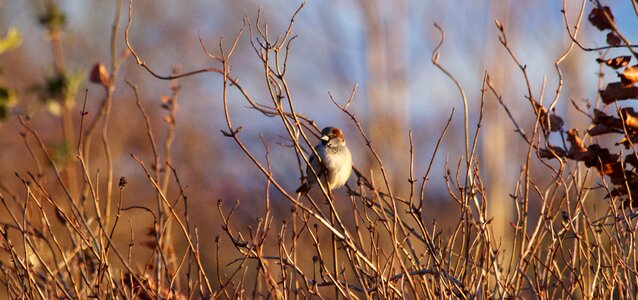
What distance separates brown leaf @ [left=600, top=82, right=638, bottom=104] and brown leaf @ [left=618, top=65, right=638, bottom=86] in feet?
0.15

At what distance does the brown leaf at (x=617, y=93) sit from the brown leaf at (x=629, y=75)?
0.05 meters

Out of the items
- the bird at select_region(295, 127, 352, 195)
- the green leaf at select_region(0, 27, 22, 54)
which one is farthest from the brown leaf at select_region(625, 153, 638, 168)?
the green leaf at select_region(0, 27, 22, 54)

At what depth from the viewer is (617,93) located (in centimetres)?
305

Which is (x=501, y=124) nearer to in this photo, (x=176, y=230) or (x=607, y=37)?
(x=176, y=230)

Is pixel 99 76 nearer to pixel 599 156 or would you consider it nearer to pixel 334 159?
pixel 334 159

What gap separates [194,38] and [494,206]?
9.88 metres

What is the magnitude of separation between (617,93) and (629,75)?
0.10 metres

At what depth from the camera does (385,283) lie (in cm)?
256

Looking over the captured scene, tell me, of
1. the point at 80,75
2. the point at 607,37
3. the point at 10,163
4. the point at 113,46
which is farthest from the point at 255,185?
the point at 607,37

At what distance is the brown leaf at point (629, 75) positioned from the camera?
9.71 feet

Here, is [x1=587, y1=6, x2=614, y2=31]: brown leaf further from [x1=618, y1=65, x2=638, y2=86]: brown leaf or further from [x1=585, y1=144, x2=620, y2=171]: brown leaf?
[x1=585, y1=144, x2=620, y2=171]: brown leaf

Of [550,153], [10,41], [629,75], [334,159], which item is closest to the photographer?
[629,75]

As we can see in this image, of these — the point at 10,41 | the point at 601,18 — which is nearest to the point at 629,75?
the point at 601,18

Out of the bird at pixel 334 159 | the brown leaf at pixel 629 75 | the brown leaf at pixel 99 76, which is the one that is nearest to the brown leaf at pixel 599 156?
the brown leaf at pixel 629 75
